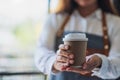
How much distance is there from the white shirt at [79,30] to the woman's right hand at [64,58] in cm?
6

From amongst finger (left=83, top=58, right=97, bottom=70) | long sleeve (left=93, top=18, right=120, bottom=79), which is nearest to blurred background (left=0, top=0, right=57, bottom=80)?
long sleeve (left=93, top=18, right=120, bottom=79)

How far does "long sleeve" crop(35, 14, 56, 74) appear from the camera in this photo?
2.48 feet

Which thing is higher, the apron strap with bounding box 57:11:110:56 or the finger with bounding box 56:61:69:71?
the apron strap with bounding box 57:11:110:56

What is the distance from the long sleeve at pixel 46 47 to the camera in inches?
29.8

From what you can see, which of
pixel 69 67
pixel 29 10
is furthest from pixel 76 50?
pixel 29 10

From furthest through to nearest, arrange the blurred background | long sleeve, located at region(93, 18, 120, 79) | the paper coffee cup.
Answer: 1. the blurred background
2. long sleeve, located at region(93, 18, 120, 79)
3. the paper coffee cup

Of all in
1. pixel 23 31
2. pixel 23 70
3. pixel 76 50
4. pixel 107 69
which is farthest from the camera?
pixel 23 31

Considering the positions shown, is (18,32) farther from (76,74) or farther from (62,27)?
(76,74)

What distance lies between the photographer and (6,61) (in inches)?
47.1

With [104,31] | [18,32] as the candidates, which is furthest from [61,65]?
[18,32]

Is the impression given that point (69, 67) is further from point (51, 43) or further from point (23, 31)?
point (23, 31)

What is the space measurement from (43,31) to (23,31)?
0.45m

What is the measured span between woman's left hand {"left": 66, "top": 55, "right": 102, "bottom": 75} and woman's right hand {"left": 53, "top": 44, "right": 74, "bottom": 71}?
0.05ft

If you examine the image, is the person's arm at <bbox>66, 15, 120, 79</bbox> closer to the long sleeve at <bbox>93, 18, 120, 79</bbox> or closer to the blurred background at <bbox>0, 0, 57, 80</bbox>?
the long sleeve at <bbox>93, 18, 120, 79</bbox>
